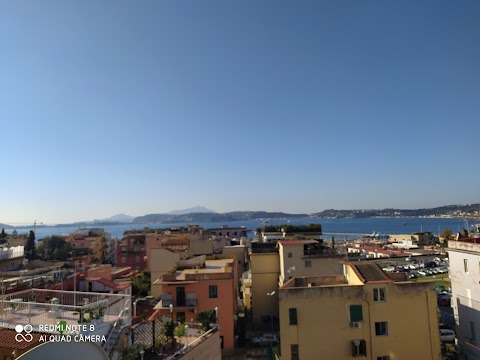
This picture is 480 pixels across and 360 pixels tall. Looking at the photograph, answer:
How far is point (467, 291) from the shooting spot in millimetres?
21859

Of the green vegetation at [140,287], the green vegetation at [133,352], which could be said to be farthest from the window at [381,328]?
the green vegetation at [140,287]

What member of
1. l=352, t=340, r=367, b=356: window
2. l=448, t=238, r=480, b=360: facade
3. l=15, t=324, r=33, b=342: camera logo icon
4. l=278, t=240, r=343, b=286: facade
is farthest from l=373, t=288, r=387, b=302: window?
l=15, t=324, r=33, b=342: camera logo icon

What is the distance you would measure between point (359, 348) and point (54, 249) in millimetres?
63699

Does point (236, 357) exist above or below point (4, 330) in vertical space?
below

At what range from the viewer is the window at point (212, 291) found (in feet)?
76.0

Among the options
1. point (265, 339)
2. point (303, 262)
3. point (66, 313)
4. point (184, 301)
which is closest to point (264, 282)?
point (303, 262)

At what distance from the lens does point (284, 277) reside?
29219 mm

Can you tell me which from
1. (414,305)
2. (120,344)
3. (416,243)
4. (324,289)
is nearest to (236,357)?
(324,289)

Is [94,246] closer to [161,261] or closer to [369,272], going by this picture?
[161,261]

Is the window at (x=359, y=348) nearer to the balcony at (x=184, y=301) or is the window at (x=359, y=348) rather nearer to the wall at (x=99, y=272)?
the balcony at (x=184, y=301)

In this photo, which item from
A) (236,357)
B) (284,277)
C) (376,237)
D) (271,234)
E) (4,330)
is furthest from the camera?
(376,237)

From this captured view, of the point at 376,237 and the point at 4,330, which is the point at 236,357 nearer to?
the point at 4,330

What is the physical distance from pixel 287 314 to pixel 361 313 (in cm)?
403

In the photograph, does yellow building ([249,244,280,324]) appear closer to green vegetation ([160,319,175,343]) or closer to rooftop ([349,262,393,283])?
rooftop ([349,262,393,283])
